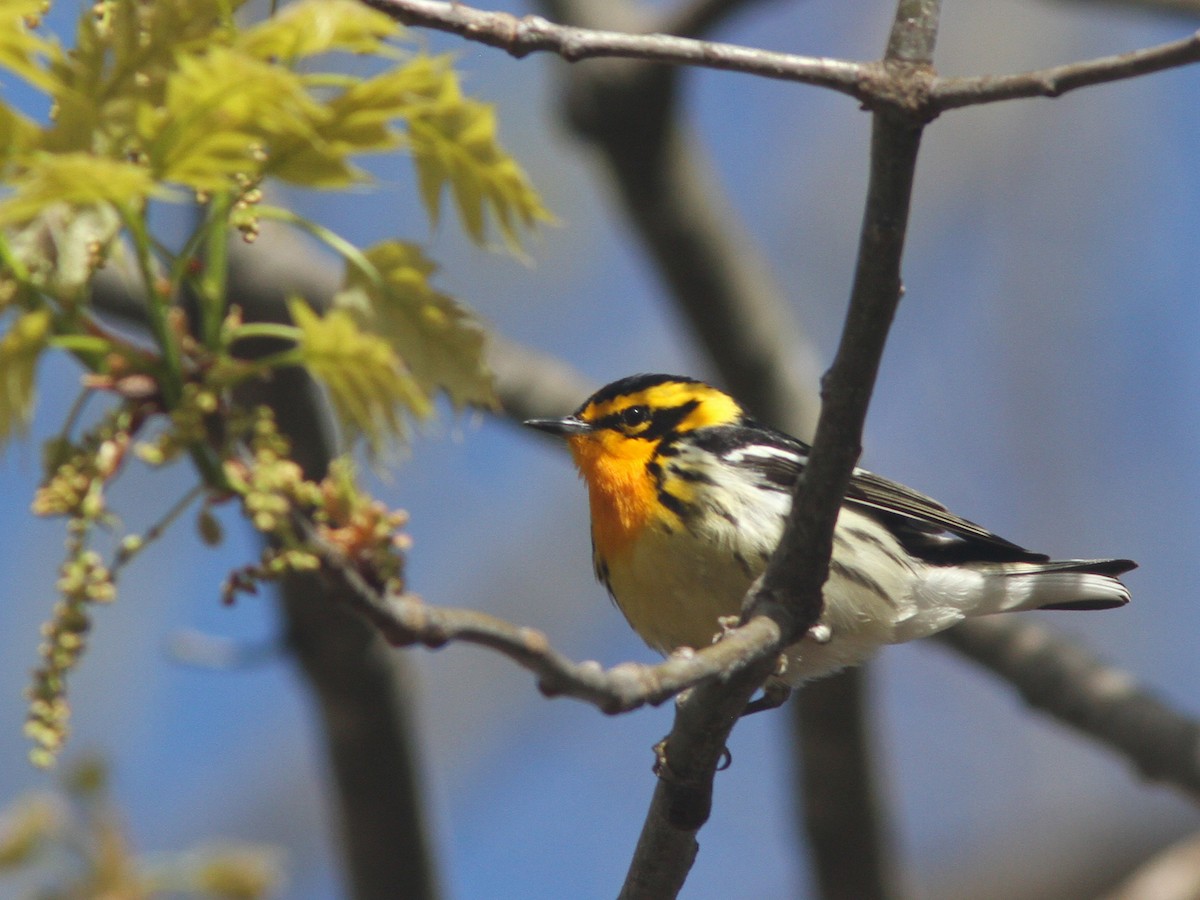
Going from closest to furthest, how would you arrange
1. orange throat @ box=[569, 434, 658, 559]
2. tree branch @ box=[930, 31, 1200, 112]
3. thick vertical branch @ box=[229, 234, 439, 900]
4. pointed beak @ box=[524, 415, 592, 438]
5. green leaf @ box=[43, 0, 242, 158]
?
1. tree branch @ box=[930, 31, 1200, 112]
2. green leaf @ box=[43, 0, 242, 158]
3. orange throat @ box=[569, 434, 658, 559]
4. pointed beak @ box=[524, 415, 592, 438]
5. thick vertical branch @ box=[229, 234, 439, 900]

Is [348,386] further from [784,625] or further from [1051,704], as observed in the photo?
[1051,704]

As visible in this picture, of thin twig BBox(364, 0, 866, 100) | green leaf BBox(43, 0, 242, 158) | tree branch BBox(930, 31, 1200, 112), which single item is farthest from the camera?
thin twig BBox(364, 0, 866, 100)

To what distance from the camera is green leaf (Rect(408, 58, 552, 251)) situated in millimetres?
1915

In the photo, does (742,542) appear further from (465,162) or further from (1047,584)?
(465,162)

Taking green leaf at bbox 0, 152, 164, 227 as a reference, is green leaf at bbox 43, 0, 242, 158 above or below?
above

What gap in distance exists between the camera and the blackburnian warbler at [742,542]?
3.65 meters

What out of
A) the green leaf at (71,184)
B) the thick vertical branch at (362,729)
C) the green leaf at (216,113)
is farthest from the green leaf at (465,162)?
the thick vertical branch at (362,729)

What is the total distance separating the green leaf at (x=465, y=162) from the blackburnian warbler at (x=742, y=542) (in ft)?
5.05

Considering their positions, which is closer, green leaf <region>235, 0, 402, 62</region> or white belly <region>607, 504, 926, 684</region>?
green leaf <region>235, 0, 402, 62</region>

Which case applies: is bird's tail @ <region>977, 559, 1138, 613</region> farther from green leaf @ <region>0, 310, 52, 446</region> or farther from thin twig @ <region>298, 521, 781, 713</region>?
green leaf @ <region>0, 310, 52, 446</region>

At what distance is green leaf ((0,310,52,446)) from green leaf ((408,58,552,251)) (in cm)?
55

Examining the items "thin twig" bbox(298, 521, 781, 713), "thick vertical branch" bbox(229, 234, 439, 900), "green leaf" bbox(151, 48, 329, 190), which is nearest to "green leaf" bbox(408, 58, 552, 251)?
"green leaf" bbox(151, 48, 329, 190)

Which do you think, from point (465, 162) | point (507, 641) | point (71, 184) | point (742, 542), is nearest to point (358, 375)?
point (465, 162)

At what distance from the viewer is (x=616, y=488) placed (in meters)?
3.91
